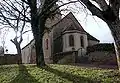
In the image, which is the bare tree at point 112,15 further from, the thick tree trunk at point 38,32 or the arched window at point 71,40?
the arched window at point 71,40

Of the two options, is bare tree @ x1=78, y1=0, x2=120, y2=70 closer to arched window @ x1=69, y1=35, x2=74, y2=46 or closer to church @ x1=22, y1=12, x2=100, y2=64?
church @ x1=22, y1=12, x2=100, y2=64

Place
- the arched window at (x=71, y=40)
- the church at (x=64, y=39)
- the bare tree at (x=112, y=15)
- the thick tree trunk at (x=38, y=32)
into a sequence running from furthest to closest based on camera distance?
the arched window at (x=71, y=40) < the church at (x=64, y=39) < the thick tree trunk at (x=38, y=32) < the bare tree at (x=112, y=15)

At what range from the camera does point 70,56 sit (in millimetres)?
36625

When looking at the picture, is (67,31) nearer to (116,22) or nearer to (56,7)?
(56,7)

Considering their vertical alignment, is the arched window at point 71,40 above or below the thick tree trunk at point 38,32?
above

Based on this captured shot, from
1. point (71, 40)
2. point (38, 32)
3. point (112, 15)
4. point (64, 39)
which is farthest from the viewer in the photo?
point (64, 39)

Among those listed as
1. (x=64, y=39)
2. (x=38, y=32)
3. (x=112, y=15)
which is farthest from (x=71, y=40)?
(x=112, y=15)

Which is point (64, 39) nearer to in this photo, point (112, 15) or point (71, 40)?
point (71, 40)

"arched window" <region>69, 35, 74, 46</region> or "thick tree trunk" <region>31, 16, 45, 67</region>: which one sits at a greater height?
"arched window" <region>69, 35, 74, 46</region>

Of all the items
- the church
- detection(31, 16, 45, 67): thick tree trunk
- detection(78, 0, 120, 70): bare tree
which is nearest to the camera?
detection(78, 0, 120, 70): bare tree

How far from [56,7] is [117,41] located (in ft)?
36.5

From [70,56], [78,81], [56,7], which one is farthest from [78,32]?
[78,81]

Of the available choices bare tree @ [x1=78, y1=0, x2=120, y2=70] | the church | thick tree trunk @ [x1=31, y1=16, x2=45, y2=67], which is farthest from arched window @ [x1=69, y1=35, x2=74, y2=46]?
bare tree @ [x1=78, y1=0, x2=120, y2=70]

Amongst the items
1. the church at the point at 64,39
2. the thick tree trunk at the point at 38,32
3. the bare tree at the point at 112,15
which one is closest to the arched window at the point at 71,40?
the church at the point at 64,39
